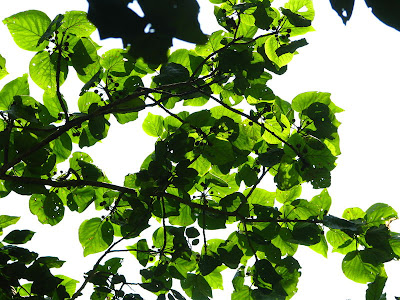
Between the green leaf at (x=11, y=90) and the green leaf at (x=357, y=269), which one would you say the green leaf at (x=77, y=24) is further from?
the green leaf at (x=357, y=269)

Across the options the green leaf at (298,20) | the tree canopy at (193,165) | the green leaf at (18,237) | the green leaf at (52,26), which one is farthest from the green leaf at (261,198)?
the green leaf at (52,26)

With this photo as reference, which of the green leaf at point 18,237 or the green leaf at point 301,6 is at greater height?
the green leaf at point 301,6

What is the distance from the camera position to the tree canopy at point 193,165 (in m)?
2.87

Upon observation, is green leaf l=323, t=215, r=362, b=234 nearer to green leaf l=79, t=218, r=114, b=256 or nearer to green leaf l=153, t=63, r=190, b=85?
green leaf l=153, t=63, r=190, b=85

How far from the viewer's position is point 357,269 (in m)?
3.18

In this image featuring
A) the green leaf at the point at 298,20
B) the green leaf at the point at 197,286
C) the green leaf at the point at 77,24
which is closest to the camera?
the green leaf at the point at 298,20

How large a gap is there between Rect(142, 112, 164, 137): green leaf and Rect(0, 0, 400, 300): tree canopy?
0.4 inches

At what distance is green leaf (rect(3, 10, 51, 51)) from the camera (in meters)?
2.89

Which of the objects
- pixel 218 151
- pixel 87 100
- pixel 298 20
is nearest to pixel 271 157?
pixel 218 151

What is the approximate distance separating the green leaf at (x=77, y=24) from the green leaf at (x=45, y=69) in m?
0.21

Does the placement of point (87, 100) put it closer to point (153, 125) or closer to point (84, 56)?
point (84, 56)

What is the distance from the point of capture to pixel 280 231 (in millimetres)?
3248

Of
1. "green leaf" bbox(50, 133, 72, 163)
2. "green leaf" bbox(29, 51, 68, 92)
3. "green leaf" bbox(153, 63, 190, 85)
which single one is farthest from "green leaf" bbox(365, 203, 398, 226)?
"green leaf" bbox(29, 51, 68, 92)

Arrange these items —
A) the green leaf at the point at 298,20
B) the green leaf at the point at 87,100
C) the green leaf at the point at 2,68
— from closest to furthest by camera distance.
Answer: the green leaf at the point at 298,20
the green leaf at the point at 2,68
the green leaf at the point at 87,100
